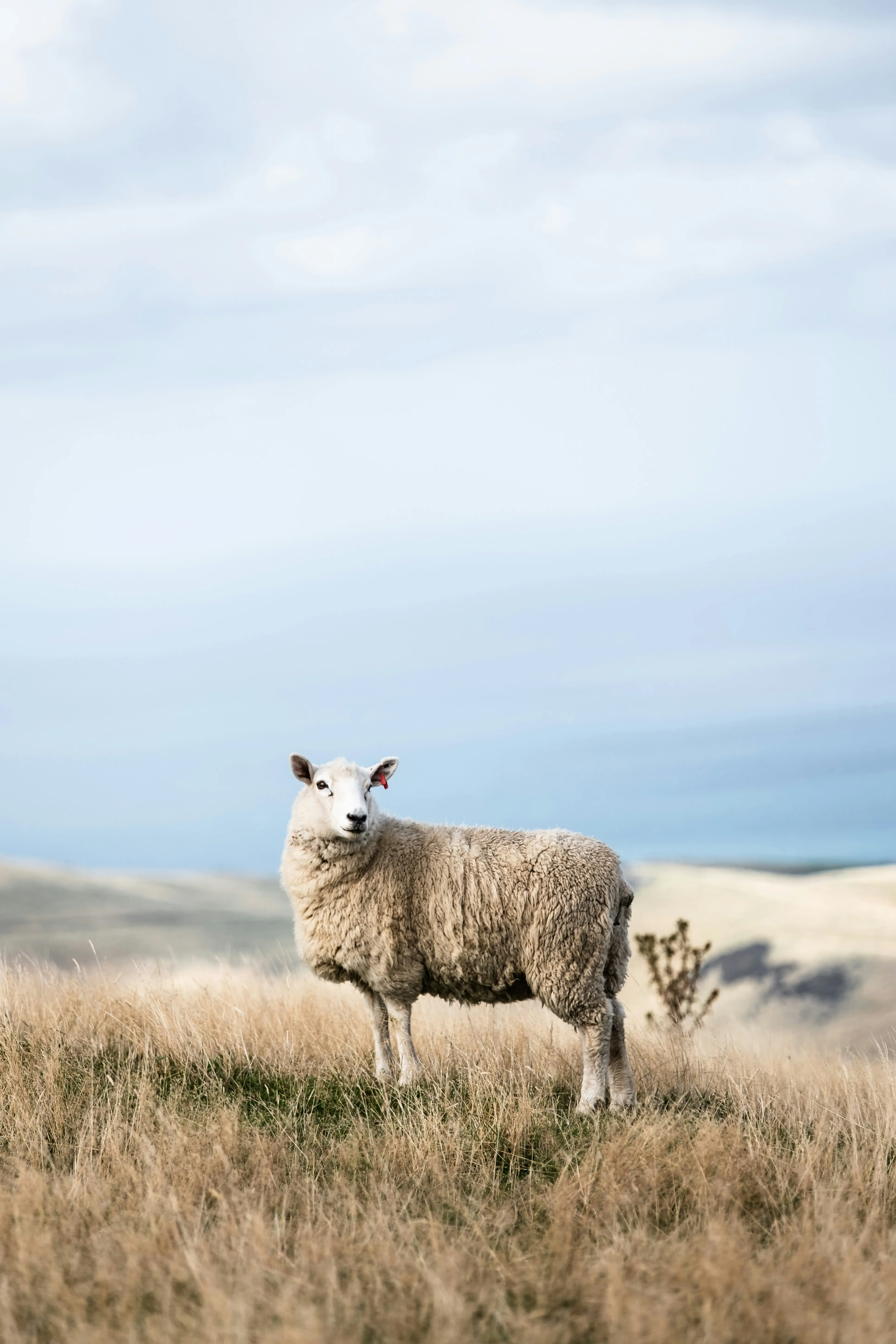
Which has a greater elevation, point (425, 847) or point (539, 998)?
point (425, 847)

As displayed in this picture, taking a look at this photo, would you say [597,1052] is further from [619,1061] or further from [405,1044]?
[405,1044]

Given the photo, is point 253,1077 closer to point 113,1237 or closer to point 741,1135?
point 113,1237

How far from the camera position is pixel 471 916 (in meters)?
8.48

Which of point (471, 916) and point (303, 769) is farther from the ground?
point (303, 769)

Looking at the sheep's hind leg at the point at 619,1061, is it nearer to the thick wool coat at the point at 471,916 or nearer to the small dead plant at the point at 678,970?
the thick wool coat at the point at 471,916

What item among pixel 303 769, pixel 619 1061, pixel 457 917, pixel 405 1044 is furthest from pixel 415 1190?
pixel 303 769

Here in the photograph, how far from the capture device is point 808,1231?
597 centimetres

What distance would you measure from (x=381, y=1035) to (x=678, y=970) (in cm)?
447

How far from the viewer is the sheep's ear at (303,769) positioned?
885 cm

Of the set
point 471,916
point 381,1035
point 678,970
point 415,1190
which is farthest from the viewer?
point 678,970

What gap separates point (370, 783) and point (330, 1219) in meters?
3.46

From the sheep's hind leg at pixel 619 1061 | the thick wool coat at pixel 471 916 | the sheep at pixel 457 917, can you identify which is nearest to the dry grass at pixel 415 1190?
the sheep's hind leg at pixel 619 1061

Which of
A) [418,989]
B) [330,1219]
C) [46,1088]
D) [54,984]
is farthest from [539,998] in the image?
[54,984]

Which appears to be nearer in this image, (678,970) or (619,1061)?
(619,1061)
